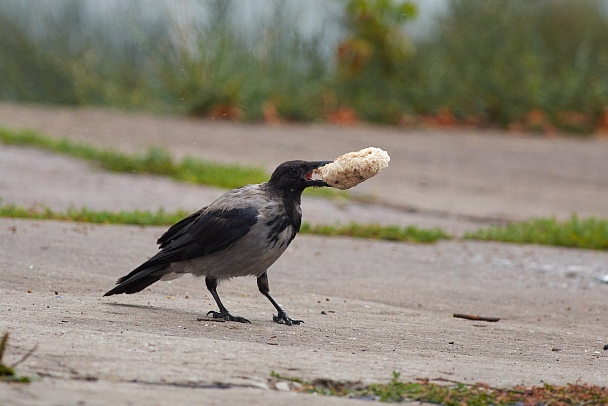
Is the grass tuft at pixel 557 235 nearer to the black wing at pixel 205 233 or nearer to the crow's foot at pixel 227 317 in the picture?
the black wing at pixel 205 233

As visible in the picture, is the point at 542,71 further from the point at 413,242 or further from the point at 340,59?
the point at 413,242

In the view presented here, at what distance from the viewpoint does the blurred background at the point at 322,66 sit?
17.8m

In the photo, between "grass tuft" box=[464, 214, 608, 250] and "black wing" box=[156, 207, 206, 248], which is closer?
"black wing" box=[156, 207, 206, 248]

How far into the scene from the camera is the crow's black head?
6.06 meters

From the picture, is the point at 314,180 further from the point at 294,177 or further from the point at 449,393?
the point at 449,393

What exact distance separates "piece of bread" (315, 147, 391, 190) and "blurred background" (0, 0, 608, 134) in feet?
37.4

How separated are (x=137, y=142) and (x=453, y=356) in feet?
35.2

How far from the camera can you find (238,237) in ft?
19.4

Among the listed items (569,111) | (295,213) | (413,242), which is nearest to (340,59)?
(569,111)

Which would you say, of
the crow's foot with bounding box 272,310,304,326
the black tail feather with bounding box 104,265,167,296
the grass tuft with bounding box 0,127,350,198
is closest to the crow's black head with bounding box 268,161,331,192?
the crow's foot with bounding box 272,310,304,326

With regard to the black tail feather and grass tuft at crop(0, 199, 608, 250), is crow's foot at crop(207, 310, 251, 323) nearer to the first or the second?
the black tail feather

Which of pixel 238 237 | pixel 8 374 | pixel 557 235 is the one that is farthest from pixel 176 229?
pixel 557 235

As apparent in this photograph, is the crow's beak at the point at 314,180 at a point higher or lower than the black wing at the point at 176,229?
higher

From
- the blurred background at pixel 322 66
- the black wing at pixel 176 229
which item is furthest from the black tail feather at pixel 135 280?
the blurred background at pixel 322 66
